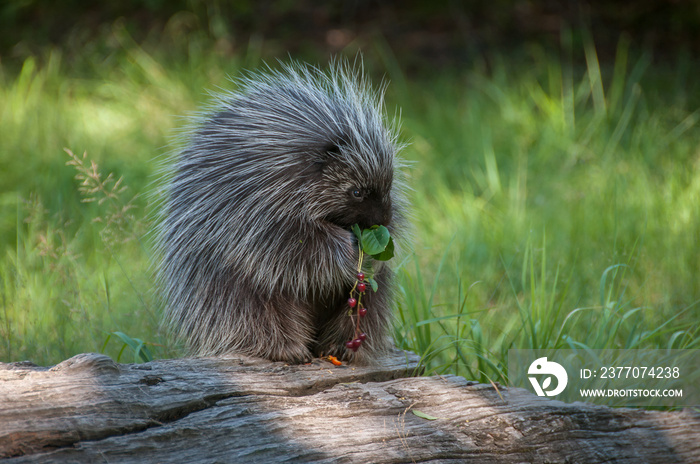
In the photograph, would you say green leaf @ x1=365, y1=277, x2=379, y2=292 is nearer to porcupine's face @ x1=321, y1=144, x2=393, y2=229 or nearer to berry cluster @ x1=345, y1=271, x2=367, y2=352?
berry cluster @ x1=345, y1=271, x2=367, y2=352

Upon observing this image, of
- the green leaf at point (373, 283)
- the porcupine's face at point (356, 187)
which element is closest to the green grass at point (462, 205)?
the green leaf at point (373, 283)

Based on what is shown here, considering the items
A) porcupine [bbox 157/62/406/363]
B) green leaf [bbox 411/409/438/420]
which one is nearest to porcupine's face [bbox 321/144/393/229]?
porcupine [bbox 157/62/406/363]

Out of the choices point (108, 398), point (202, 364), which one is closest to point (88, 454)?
point (108, 398)

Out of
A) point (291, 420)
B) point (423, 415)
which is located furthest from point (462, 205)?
point (291, 420)

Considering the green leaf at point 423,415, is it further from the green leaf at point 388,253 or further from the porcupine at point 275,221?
the green leaf at point 388,253

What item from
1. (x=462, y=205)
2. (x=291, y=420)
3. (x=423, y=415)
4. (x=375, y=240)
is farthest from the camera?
(x=462, y=205)

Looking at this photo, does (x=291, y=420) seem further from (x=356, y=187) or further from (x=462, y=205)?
(x=462, y=205)

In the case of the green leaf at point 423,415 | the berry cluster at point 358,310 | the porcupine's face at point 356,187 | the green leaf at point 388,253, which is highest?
the porcupine's face at point 356,187

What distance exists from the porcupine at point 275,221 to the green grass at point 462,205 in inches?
21.5

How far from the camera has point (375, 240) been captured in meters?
3.04

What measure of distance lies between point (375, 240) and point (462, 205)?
304 centimetres

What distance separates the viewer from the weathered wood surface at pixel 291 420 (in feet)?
7.34

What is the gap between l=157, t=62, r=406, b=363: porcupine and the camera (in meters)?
3.04

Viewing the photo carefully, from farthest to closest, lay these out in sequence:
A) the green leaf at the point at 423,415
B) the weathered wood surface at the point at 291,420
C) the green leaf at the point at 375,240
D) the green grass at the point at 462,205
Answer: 1. the green grass at the point at 462,205
2. the green leaf at the point at 375,240
3. the green leaf at the point at 423,415
4. the weathered wood surface at the point at 291,420
